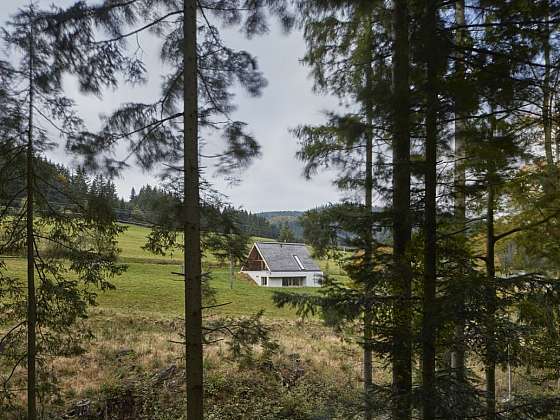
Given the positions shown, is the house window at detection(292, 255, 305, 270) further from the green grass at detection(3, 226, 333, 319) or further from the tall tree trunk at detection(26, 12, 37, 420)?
the tall tree trunk at detection(26, 12, 37, 420)

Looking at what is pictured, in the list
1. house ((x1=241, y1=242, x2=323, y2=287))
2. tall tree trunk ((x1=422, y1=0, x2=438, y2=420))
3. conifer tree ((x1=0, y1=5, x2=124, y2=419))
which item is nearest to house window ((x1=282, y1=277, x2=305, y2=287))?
house ((x1=241, y1=242, x2=323, y2=287))

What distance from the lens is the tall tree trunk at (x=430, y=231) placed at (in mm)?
3342

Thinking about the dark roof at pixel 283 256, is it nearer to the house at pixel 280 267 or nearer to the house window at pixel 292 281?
the house at pixel 280 267

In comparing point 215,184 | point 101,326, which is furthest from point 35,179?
point 101,326

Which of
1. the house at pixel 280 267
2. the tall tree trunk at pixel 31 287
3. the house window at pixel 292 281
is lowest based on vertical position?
the house window at pixel 292 281

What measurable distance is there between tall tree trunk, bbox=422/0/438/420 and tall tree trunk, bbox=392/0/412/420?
0.57 feet

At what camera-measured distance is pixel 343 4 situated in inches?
168

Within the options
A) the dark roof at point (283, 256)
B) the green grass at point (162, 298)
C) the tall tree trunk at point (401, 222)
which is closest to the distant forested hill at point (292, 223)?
the dark roof at point (283, 256)

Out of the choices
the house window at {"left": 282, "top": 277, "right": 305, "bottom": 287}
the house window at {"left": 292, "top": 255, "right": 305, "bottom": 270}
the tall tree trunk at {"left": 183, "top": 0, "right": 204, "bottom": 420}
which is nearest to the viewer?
the tall tree trunk at {"left": 183, "top": 0, "right": 204, "bottom": 420}

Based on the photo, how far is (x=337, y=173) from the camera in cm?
671

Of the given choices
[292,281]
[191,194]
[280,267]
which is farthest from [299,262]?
[191,194]

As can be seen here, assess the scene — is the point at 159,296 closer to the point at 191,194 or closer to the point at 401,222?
the point at 191,194

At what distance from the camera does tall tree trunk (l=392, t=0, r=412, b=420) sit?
3.54 m

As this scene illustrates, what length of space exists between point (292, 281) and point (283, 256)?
125 inches
